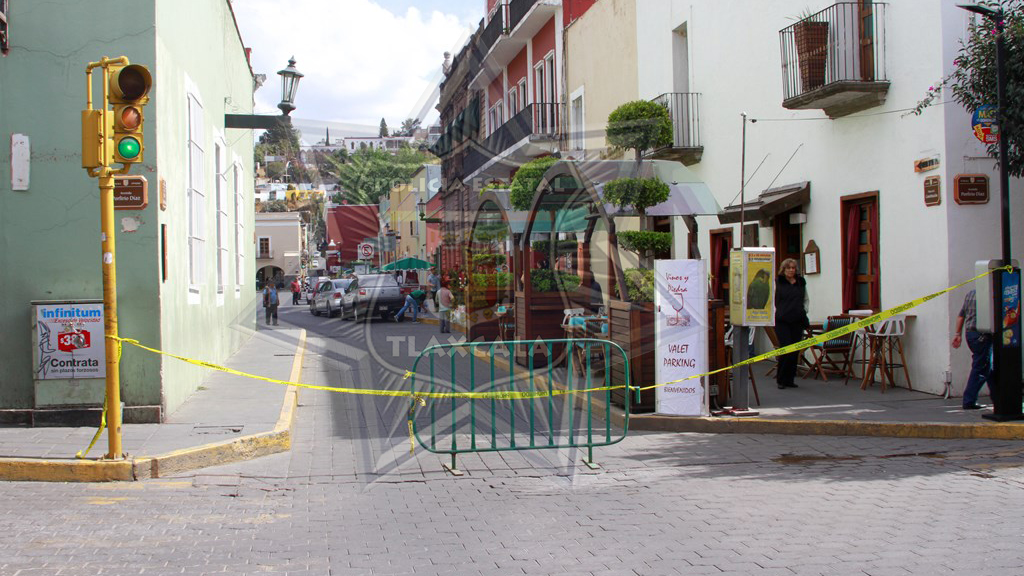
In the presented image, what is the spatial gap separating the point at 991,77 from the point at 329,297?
96.0 ft

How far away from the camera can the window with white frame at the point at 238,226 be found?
17.8m

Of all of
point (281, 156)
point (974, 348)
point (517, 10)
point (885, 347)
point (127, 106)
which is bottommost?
point (885, 347)

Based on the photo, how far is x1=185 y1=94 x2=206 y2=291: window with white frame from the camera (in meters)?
11.3

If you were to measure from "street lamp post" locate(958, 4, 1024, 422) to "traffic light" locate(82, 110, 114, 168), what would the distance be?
8.00 meters

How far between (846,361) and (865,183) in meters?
2.33

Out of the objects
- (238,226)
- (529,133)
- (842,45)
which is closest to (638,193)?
(842,45)

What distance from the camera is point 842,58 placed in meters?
11.9

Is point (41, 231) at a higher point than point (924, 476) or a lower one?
higher

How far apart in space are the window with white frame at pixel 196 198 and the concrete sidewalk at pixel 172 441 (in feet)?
5.28

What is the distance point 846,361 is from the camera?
12023 millimetres

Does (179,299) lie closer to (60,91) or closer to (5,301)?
(5,301)

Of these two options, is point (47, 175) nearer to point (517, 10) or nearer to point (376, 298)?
point (517, 10)

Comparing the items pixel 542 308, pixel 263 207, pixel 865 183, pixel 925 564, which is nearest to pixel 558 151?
pixel 542 308

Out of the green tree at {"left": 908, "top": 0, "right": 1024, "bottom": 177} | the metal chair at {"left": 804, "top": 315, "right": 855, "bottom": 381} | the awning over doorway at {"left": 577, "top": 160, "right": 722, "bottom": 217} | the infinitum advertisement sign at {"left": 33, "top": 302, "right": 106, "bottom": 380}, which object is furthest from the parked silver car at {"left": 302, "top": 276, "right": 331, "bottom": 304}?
the green tree at {"left": 908, "top": 0, "right": 1024, "bottom": 177}
